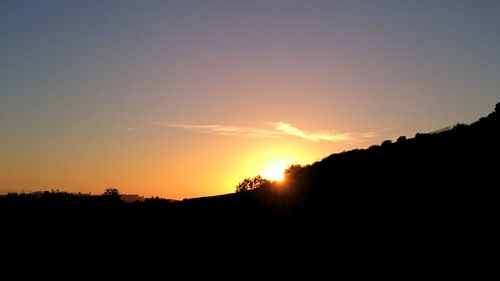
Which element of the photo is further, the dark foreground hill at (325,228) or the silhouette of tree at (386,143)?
the silhouette of tree at (386,143)

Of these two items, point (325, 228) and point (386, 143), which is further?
point (386, 143)

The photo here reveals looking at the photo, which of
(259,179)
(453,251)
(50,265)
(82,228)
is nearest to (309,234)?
(453,251)

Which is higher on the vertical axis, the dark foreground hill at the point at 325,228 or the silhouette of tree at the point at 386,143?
the silhouette of tree at the point at 386,143

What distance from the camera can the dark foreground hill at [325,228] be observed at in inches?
695

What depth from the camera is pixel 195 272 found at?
71.7 feet

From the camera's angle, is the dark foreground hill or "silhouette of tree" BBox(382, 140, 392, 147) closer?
the dark foreground hill

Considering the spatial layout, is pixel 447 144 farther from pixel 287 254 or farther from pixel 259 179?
pixel 259 179

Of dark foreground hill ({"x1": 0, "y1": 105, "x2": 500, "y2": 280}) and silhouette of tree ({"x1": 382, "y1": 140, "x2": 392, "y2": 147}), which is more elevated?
silhouette of tree ({"x1": 382, "y1": 140, "x2": 392, "y2": 147})

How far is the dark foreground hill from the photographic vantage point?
17.6 meters

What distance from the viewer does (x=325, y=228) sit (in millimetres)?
23281

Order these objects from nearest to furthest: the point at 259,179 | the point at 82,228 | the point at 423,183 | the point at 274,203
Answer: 1. the point at 423,183
2. the point at 274,203
3. the point at 82,228
4. the point at 259,179

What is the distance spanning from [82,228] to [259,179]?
292 ft

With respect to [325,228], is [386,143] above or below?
above

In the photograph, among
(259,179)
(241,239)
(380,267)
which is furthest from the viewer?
(259,179)
